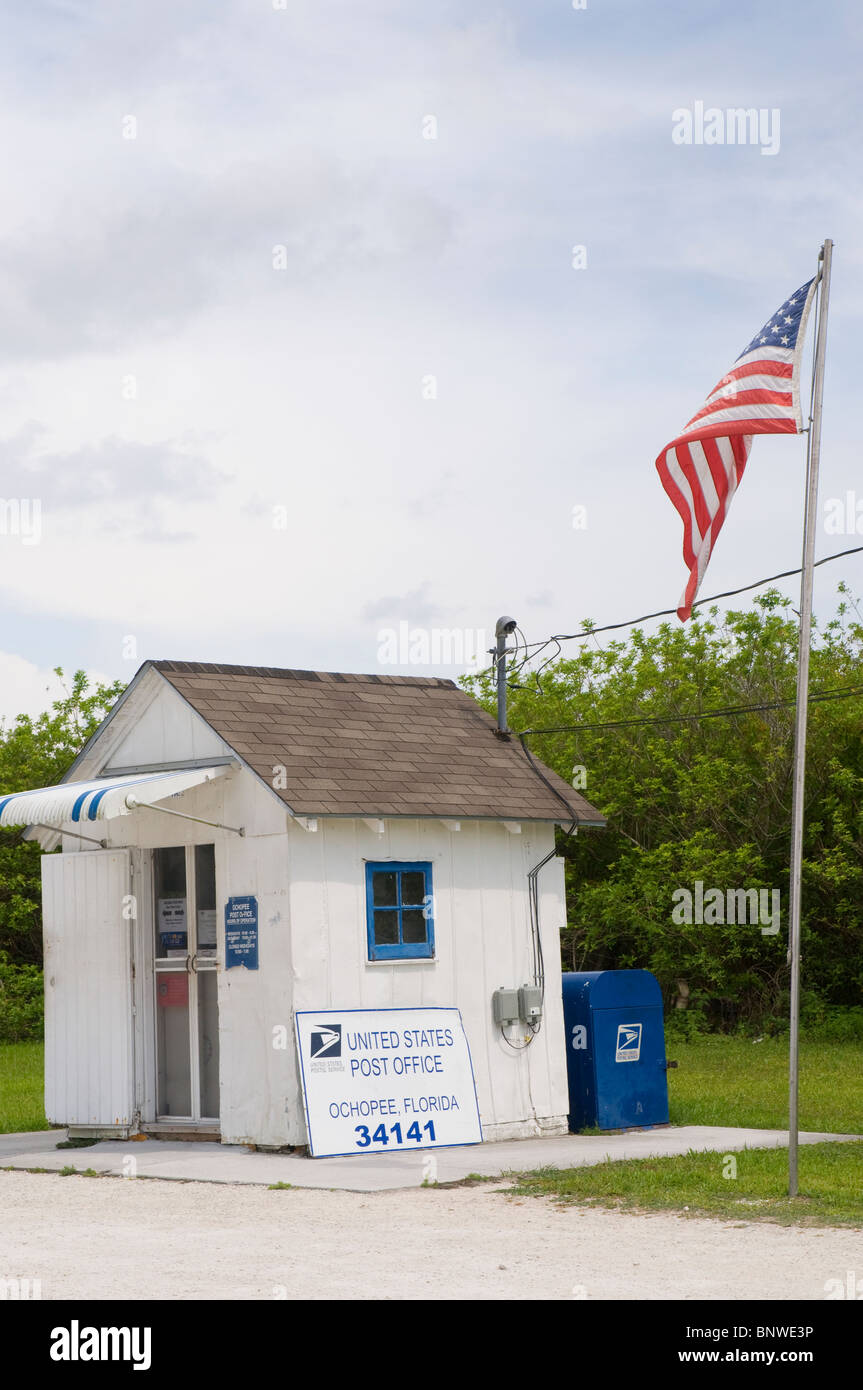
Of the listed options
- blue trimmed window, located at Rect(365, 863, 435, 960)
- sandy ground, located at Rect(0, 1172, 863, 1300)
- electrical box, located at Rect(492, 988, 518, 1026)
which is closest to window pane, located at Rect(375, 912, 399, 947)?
blue trimmed window, located at Rect(365, 863, 435, 960)

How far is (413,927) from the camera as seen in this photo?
45.9 feet

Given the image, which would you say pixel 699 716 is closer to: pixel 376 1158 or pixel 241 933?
pixel 241 933

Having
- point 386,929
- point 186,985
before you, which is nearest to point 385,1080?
point 386,929

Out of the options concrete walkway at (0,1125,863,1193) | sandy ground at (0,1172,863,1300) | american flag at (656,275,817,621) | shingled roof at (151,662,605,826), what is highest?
american flag at (656,275,817,621)

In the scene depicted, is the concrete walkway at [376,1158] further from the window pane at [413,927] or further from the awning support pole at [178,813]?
the awning support pole at [178,813]

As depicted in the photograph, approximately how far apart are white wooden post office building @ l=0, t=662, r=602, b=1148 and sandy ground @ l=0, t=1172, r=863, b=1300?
102 inches

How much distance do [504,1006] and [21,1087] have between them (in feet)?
30.7

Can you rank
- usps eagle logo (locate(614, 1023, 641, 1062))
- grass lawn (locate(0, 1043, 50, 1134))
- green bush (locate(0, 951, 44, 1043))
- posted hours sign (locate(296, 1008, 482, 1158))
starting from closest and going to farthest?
posted hours sign (locate(296, 1008, 482, 1158))
usps eagle logo (locate(614, 1023, 641, 1062))
grass lawn (locate(0, 1043, 50, 1134))
green bush (locate(0, 951, 44, 1043))

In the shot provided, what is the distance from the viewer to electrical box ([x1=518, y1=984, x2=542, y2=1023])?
1441 cm

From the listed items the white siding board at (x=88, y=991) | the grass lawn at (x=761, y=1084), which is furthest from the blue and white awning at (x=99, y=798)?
the grass lawn at (x=761, y=1084)

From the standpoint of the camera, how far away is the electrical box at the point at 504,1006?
1433cm

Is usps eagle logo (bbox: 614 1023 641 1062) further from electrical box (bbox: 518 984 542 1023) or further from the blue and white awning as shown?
the blue and white awning

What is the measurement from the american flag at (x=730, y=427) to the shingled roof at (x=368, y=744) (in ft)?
11.8
